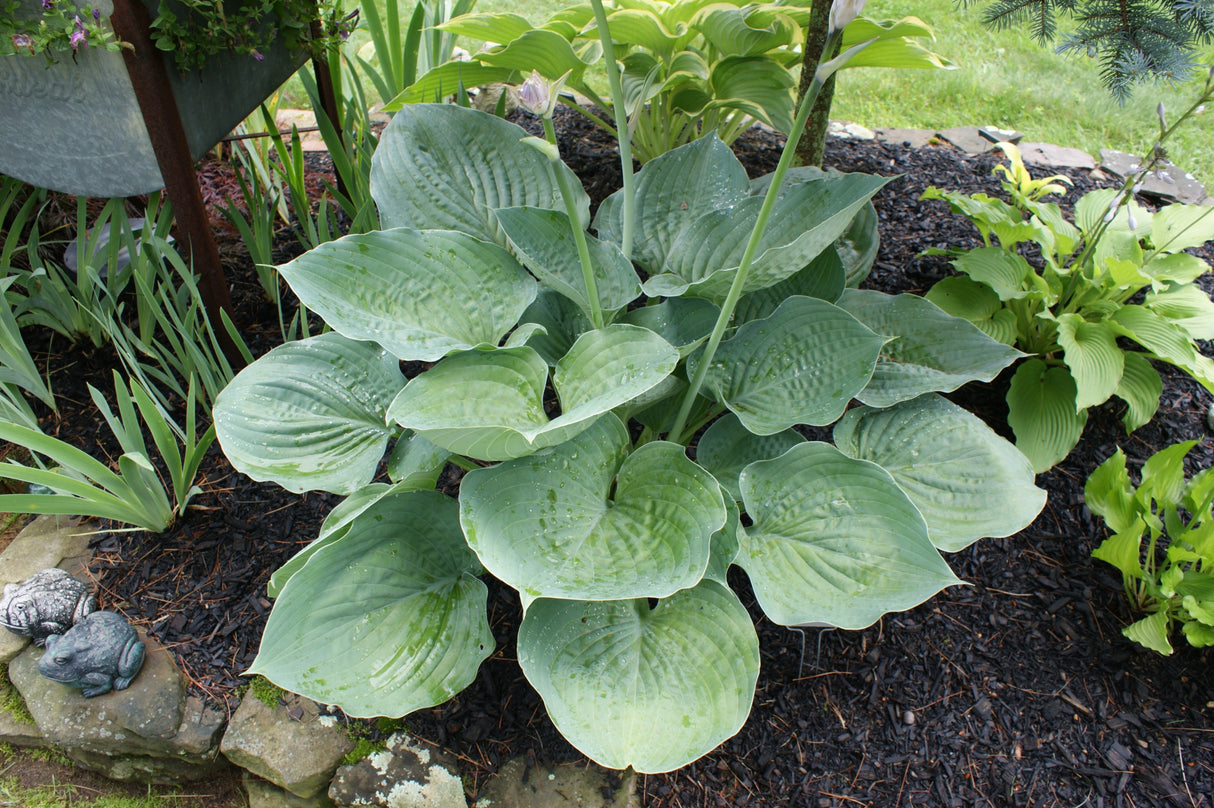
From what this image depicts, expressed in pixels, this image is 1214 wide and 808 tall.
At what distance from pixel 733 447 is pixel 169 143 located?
126 cm

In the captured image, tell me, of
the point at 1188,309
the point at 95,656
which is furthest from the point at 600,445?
the point at 1188,309

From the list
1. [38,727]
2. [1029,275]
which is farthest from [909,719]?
[38,727]

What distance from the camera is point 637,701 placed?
1.13 metres

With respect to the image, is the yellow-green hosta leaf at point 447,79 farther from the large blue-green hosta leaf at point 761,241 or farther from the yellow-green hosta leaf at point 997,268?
the yellow-green hosta leaf at point 997,268

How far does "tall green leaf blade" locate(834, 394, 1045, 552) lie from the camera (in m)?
1.28

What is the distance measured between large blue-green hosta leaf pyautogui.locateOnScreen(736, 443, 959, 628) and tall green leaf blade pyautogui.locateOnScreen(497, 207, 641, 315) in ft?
1.39

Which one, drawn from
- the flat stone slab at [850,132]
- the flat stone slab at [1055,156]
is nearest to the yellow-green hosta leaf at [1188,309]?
the flat stone slab at [1055,156]

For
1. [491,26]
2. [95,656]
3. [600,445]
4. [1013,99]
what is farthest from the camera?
[1013,99]

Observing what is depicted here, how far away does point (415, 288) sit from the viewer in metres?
1.35

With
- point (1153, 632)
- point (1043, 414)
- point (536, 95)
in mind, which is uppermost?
point (536, 95)

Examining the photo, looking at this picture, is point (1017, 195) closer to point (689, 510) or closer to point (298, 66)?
point (689, 510)

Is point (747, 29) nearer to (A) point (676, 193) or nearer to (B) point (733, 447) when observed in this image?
(A) point (676, 193)

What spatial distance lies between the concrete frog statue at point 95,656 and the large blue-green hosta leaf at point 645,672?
2.70 feet

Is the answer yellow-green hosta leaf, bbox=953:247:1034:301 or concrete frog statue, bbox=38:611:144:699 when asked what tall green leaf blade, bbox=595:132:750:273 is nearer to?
yellow-green hosta leaf, bbox=953:247:1034:301
